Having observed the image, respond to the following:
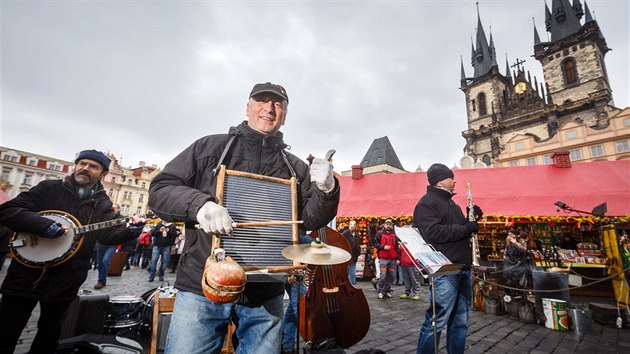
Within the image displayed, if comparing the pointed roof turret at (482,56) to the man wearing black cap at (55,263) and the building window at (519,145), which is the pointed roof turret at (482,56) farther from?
the man wearing black cap at (55,263)

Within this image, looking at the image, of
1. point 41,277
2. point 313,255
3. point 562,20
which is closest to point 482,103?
point 562,20

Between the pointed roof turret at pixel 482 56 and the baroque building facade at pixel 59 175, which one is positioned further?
the pointed roof turret at pixel 482 56

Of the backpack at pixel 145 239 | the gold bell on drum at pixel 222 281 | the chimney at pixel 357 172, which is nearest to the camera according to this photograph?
the gold bell on drum at pixel 222 281

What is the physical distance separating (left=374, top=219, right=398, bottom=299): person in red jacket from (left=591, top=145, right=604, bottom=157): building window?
1424 inches

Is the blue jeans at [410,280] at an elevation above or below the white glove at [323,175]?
below

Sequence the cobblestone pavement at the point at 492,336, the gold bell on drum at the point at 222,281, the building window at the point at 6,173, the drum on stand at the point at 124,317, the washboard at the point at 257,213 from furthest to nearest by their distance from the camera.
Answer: the building window at the point at 6,173 → the cobblestone pavement at the point at 492,336 → the drum on stand at the point at 124,317 → the washboard at the point at 257,213 → the gold bell on drum at the point at 222,281

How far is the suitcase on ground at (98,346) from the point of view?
2848 mm

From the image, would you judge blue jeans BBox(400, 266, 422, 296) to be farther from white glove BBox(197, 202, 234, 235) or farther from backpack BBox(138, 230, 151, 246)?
backpack BBox(138, 230, 151, 246)

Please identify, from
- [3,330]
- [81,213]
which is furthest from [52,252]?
[3,330]

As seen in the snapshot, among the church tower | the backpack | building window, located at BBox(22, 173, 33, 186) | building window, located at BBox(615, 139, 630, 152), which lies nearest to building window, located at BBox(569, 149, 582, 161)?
building window, located at BBox(615, 139, 630, 152)

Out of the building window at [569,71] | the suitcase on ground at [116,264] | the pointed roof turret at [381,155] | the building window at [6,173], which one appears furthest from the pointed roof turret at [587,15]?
the building window at [6,173]

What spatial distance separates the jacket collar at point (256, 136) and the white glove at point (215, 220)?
73cm


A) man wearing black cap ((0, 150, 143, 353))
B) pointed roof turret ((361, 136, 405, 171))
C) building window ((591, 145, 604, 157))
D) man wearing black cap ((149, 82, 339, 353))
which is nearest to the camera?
man wearing black cap ((149, 82, 339, 353))

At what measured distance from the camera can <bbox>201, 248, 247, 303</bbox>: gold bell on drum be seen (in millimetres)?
1266
